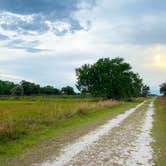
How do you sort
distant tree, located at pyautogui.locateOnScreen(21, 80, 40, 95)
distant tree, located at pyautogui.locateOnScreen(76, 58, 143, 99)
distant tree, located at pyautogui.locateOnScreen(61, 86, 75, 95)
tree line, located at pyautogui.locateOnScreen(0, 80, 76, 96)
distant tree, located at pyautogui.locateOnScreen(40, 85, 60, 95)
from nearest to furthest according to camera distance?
distant tree, located at pyautogui.locateOnScreen(76, 58, 143, 99) < tree line, located at pyautogui.locateOnScreen(0, 80, 76, 96) < distant tree, located at pyautogui.locateOnScreen(21, 80, 40, 95) < distant tree, located at pyautogui.locateOnScreen(40, 85, 60, 95) < distant tree, located at pyautogui.locateOnScreen(61, 86, 75, 95)

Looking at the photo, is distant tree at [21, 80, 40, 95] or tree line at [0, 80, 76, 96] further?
Answer: distant tree at [21, 80, 40, 95]

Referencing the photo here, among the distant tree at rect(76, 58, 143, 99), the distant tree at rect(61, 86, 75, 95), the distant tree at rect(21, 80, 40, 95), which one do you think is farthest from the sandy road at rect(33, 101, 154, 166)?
the distant tree at rect(61, 86, 75, 95)

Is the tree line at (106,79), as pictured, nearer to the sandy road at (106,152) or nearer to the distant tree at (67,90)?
the sandy road at (106,152)

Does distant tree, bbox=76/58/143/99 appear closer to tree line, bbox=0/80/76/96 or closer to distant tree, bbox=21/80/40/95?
tree line, bbox=0/80/76/96

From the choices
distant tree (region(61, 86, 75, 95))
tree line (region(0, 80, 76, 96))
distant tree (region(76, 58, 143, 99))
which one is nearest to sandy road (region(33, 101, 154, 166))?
distant tree (region(76, 58, 143, 99))

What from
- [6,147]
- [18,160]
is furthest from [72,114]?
[18,160]

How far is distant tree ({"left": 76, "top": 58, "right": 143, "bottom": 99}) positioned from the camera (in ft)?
278

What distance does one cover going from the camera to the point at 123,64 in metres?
89.0

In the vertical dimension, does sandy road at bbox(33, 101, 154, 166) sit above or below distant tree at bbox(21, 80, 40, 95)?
below

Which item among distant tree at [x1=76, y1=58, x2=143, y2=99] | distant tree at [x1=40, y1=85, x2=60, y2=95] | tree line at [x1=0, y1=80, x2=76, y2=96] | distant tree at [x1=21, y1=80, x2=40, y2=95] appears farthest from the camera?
distant tree at [x1=40, y1=85, x2=60, y2=95]

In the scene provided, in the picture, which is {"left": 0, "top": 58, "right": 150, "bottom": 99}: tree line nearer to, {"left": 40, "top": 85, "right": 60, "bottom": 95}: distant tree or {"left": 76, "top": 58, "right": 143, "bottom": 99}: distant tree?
{"left": 76, "top": 58, "right": 143, "bottom": 99}: distant tree

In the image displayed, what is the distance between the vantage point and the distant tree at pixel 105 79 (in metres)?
84.7

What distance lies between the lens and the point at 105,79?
84.7 meters

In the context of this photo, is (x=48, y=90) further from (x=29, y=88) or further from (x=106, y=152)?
(x=106, y=152)
